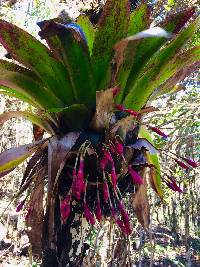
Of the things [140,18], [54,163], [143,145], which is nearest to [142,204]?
[143,145]

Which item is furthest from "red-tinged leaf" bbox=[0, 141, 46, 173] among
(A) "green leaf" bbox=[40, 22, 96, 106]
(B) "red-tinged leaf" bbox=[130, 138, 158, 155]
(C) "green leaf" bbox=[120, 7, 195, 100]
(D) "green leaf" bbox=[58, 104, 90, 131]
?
(C) "green leaf" bbox=[120, 7, 195, 100]

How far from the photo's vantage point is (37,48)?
1.29 m

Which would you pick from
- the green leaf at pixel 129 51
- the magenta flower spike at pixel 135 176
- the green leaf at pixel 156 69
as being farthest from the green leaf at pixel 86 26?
the magenta flower spike at pixel 135 176

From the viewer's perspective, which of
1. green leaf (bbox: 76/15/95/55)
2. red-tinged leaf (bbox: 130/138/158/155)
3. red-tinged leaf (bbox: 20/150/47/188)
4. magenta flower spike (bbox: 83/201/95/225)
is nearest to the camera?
magenta flower spike (bbox: 83/201/95/225)

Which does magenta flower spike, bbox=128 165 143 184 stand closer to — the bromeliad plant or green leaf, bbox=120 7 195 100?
the bromeliad plant

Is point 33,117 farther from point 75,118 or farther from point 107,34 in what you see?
point 107,34

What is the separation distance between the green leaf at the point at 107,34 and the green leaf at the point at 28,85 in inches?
7.4

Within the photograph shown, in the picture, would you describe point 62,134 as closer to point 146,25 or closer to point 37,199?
point 37,199

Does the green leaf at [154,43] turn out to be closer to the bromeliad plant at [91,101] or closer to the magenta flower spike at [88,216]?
the bromeliad plant at [91,101]

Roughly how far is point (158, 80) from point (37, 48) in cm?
45

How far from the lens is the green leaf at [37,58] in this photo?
1.25 m

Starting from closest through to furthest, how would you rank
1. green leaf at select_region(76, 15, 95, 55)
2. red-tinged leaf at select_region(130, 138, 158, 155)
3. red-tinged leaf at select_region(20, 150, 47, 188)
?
red-tinged leaf at select_region(130, 138, 158, 155), red-tinged leaf at select_region(20, 150, 47, 188), green leaf at select_region(76, 15, 95, 55)

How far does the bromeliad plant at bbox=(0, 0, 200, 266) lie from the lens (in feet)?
4.04

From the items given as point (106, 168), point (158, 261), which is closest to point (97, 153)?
point (106, 168)
